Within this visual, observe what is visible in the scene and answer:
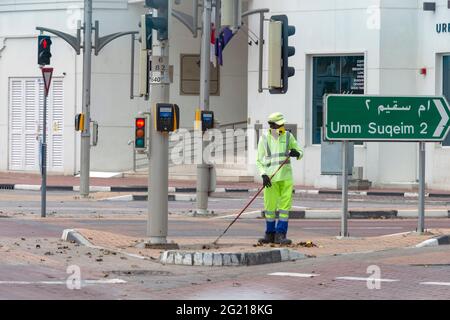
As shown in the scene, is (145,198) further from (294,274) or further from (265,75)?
(294,274)

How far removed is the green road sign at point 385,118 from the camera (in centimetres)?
1972

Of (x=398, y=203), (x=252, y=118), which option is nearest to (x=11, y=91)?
(x=252, y=118)

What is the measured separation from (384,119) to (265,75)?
19.1 metres

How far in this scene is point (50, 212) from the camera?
2541 centimetres

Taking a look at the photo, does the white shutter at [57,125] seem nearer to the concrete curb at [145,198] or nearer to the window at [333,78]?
the window at [333,78]

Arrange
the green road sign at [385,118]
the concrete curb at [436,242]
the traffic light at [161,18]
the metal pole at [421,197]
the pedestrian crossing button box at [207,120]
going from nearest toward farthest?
1. the traffic light at [161,18]
2. the concrete curb at [436,242]
3. the green road sign at [385,118]
4. the metal pole at [421,197]
5. the pedestrian crossing button box at [207,120]

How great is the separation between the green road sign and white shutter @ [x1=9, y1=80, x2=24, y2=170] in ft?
81.3

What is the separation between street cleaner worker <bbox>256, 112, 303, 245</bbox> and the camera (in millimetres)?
17781

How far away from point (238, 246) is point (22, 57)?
2642 cm

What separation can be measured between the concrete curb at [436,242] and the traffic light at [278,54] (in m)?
3.11

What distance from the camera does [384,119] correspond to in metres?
19.8

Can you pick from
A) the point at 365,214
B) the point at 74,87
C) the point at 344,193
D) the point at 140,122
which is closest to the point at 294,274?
the point at 140,122

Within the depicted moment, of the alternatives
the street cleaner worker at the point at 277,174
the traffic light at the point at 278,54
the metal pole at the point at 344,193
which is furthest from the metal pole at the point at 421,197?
the street cleaner worker at the point at 277,174

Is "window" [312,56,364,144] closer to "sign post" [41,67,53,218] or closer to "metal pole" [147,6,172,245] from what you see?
"sign post" [41,67,53,218]
